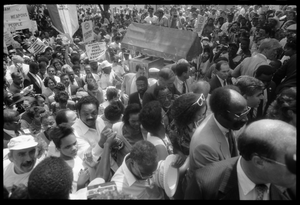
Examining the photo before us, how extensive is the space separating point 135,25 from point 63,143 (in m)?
5.17

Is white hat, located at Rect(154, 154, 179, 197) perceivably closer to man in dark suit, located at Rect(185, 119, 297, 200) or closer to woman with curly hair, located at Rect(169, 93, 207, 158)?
man in dark suit, located at Rect(185, 119, 297, 200)

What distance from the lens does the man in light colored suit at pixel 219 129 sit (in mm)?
2008

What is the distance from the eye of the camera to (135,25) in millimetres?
6809

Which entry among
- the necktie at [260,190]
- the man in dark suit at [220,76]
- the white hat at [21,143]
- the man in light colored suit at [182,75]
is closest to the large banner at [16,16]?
the man in light colored suit at [182,75]

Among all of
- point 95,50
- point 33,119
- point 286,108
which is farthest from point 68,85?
point 286,108

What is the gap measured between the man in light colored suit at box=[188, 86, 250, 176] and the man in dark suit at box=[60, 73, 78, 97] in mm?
3542

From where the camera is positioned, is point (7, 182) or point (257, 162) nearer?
point (257, 162)

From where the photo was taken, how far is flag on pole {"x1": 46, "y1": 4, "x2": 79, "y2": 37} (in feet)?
24.3

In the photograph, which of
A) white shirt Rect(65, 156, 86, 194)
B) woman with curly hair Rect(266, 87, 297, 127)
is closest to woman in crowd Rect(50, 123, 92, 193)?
white shirt Rect(65, 156, 86, 194)

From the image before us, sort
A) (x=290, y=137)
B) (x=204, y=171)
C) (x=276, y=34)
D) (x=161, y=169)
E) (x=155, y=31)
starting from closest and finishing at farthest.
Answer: (x=290, y=137)
(x=204, y=171)
(x=161, y=169)
(x=155, y=31)
(x=276, y=34)

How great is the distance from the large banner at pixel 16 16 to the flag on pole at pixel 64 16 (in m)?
0.76

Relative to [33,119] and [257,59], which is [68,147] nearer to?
[33,119]
